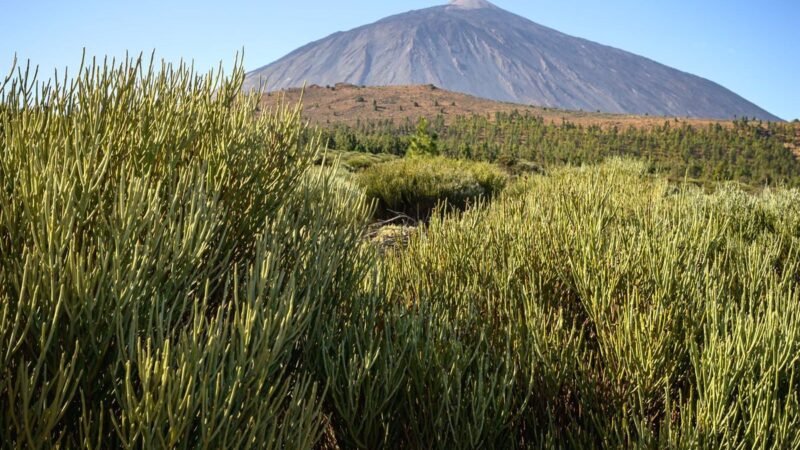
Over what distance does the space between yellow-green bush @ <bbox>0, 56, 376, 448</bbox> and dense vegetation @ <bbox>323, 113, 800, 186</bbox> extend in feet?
154

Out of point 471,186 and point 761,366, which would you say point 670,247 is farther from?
point 471,186

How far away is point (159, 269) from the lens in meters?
1.64

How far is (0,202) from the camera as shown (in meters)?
1.76

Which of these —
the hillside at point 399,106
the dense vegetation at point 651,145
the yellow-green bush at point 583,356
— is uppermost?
the hillside at point 399,106

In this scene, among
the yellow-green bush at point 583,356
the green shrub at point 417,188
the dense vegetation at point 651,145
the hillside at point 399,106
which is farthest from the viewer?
the hillside at point 399,106

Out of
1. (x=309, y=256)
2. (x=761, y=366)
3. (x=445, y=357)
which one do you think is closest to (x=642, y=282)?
(x=761, y=366)

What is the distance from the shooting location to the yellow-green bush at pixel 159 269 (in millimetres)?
1414

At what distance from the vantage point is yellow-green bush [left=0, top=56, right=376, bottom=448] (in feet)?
4.64

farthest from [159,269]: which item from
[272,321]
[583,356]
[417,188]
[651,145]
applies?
[651,145]

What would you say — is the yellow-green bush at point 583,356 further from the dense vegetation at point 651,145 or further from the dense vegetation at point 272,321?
the dense vegetation at point 651,145

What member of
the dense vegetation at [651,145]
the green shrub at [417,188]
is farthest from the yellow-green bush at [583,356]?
the dense vegetation at [651,145]

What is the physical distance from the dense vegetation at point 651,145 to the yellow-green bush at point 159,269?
46993mm

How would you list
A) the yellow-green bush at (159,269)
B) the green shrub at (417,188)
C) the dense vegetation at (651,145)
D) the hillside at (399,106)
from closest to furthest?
the yellow-green bush at (159,269), the green shrub at (417,188), the dense vegetation at (651,145), the hillside at (399,106)

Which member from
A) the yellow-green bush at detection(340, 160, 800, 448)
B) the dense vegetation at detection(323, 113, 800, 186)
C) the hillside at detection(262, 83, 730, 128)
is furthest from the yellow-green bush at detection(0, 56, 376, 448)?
the hillside at detection(262, 83, 730, 128)
